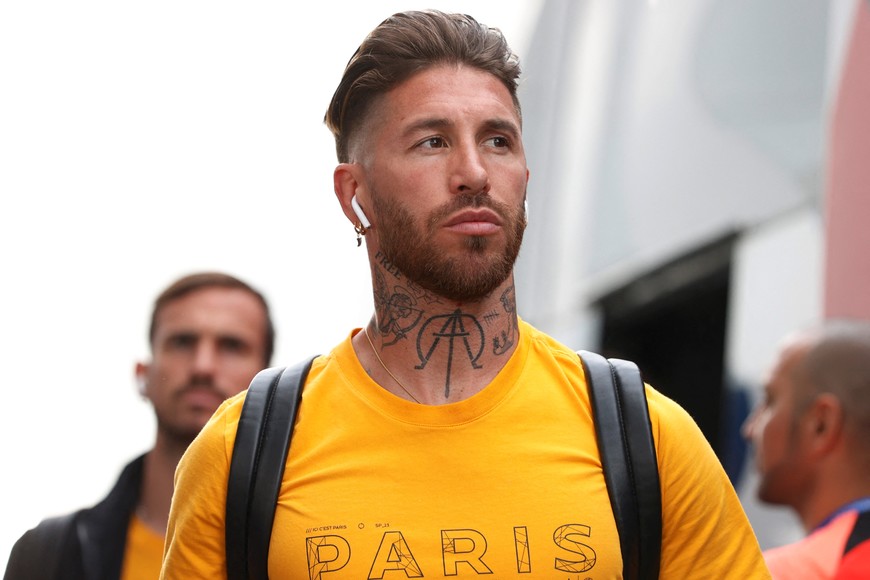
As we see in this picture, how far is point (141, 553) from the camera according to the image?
462 cm

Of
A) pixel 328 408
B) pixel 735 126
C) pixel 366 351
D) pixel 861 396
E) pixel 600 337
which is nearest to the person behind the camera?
pixel 328 408

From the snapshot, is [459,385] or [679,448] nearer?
[679,448]

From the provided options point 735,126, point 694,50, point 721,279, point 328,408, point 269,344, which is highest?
point 694,50

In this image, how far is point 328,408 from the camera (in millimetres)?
3160

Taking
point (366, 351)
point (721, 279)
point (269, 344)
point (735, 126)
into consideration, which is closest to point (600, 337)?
point (721, 279)

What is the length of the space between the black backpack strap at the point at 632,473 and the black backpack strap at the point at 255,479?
2.51 feet

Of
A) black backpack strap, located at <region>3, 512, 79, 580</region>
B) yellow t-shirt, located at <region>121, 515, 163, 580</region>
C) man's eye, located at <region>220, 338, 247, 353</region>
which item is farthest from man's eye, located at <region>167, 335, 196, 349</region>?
black backpack strap, located at <region>3, 512, 79, 580</region>

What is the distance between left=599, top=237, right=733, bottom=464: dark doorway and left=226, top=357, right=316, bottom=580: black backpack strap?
10536 mm

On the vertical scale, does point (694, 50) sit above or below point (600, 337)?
above

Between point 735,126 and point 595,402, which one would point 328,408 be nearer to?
point 595,402

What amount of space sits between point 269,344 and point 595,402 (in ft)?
9.13

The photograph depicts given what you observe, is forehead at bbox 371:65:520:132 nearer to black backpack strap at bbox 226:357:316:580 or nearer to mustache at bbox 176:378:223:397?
black backpack strap at bbox 226:357:316:580

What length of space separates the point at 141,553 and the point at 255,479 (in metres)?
1.82

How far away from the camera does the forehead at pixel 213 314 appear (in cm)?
544
